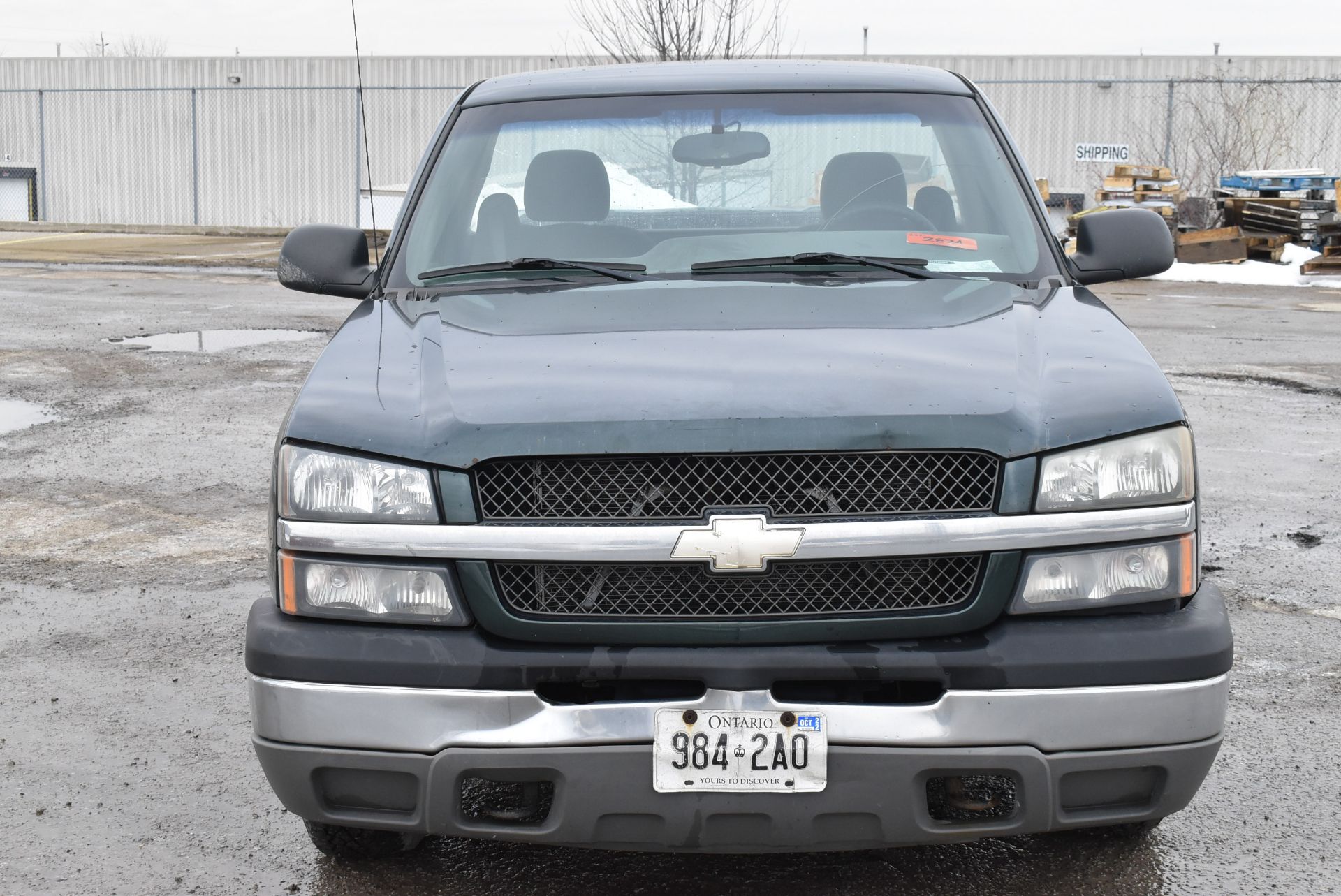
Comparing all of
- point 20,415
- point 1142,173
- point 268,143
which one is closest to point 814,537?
point 20,415

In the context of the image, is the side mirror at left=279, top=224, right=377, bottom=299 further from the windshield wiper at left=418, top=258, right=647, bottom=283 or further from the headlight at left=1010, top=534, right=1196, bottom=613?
the headlight at left=1010, top=534, right=1196, bottom=613

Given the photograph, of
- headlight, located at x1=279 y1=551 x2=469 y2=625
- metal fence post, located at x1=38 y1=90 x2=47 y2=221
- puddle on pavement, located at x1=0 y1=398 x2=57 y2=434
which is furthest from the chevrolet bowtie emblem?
metal fence post, located at x1=38 y1=90 x2=47 y2=221

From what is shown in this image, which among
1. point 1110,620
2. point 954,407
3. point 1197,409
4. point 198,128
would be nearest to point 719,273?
point 954,407

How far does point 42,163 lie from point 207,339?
30.1 m

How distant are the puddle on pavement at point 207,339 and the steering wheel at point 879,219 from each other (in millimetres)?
8790

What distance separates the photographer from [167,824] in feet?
11.5

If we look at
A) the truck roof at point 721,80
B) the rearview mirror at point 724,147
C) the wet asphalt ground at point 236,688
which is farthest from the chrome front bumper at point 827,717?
the truck roof at point 721,80

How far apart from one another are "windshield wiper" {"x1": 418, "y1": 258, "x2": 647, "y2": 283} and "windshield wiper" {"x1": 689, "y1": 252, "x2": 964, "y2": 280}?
0.16m

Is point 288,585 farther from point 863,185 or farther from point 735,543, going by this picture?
point 863,185

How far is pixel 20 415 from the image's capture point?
8.93m

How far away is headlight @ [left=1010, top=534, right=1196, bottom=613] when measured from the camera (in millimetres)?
2637

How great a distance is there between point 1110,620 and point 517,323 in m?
1.37

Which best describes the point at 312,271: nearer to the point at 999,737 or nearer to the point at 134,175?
the point at 999,737

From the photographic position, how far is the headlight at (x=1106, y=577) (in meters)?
2.64
